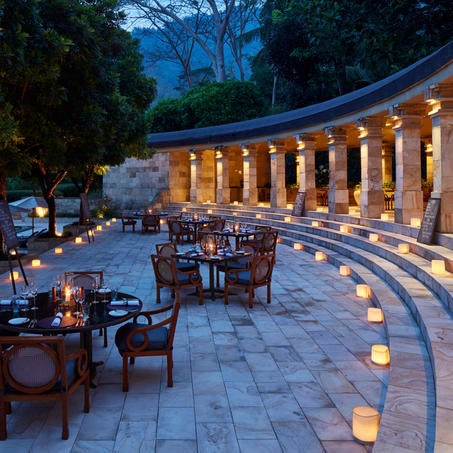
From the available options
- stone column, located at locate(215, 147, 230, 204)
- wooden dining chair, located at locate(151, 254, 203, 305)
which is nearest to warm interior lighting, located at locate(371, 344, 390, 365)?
wooden dining chair, located at locate(151, 254, 203, 305)

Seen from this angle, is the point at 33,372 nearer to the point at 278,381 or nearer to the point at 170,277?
the point at 278,381

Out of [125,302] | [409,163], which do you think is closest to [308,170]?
[409,163]

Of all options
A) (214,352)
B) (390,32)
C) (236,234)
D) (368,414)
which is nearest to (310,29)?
(390,32)

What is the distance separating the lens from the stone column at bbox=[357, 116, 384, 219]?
15055mm

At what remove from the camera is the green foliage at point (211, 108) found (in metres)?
36.7

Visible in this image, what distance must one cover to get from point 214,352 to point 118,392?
1.52m

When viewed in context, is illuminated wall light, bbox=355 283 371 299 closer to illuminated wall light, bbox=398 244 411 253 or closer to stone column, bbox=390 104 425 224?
illuminated wall light, bbox=398 244 411 253

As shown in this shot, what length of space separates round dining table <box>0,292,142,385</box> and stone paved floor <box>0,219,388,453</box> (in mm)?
664

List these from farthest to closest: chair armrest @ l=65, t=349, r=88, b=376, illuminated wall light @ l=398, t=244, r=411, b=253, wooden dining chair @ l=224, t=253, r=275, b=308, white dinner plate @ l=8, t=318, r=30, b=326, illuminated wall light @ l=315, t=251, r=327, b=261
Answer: illuminated wall light @ l=315, t=251, r=327, b=261
illuminated wall light @ l=398, t=244, r=411, b=253
wooden dining chair @ l=224, t=253, r=275, b=308
white dinner plate @ l=8, t=318, r=30, b=326
chair armrest @ l=65, t=349, r=88, b=376

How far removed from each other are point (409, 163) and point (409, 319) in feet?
23.5

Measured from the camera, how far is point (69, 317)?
5332 mm

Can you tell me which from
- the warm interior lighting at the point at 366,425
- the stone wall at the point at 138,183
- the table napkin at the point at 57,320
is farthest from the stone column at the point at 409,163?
the stone wall at the point at 138,183

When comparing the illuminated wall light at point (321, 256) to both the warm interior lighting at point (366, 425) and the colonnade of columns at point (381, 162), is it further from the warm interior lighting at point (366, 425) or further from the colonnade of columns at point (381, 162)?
the warm interior lighting at point (366, 425)

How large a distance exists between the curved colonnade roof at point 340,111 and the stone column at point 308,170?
411 millimetres
